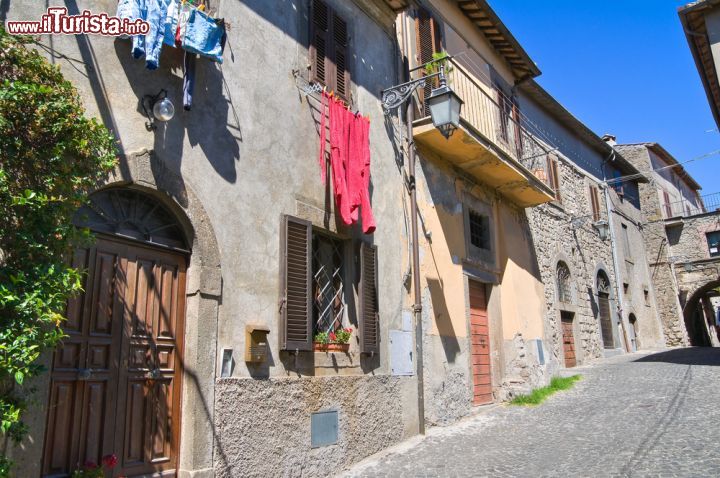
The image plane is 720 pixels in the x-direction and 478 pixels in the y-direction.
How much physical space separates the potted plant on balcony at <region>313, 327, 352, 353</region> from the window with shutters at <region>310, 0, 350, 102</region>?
10.3 feet

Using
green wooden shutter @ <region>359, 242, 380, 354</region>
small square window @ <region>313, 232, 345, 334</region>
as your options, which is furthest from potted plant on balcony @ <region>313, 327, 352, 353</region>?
green wooden shutter @ <region>359, 242, 380, 354</region>

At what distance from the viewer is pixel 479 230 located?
11.1 meters

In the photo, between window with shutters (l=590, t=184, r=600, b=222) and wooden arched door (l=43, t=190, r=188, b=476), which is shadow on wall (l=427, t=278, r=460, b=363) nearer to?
wooden arched door (l=43, t=190, r=188, b=476)

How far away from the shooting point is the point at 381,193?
825 centimetres

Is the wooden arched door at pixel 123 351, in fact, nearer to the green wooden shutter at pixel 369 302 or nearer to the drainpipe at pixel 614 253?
the green wooden shutter at pixel 369 302

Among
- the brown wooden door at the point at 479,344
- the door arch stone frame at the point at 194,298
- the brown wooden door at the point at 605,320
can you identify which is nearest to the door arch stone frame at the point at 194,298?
the door arch stone frame at the point at 194,298

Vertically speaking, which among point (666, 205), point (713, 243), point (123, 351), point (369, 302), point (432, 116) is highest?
point (666, 205)

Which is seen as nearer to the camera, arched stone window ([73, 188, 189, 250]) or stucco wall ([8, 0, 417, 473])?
arched stone window ([73, 188, 189, 250])

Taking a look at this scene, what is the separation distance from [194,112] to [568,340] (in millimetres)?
11993

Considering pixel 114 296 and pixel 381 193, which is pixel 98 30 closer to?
pixel 114 296

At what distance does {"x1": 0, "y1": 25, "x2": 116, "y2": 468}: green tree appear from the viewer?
10.8 feet

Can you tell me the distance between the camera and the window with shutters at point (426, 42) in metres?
9.92

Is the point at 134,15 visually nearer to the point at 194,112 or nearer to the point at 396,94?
the point at 194,112

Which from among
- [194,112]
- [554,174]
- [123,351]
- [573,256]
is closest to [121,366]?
[123,351]
